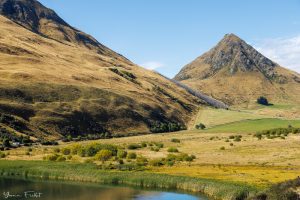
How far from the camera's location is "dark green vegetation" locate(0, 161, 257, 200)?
6450 cm

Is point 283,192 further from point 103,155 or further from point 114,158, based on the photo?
point 114,158

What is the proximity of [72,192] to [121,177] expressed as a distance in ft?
33.9

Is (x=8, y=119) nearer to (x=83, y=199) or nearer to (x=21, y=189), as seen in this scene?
(x=21, y=189)

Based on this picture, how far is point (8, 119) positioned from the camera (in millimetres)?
167000

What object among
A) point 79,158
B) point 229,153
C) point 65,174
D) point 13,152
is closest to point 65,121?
point 13,152

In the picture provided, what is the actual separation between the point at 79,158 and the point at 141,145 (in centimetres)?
3669

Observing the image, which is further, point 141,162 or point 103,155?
point 103,155

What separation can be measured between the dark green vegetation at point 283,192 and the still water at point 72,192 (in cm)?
1561

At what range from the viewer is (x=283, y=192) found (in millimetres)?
48594

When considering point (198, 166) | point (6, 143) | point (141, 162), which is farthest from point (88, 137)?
point (198, 166)

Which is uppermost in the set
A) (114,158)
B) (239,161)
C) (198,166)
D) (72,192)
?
(114,158)

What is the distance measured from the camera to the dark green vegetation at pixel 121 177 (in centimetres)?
6450

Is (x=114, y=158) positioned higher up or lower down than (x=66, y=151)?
lower down

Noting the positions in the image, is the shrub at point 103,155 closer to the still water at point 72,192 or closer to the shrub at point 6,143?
the still water at point 72,192
